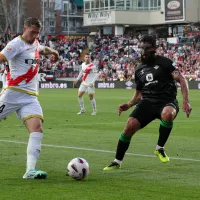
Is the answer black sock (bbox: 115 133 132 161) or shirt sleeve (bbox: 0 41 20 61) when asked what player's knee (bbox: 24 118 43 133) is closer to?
shirt sleeve (bbox: 0 41 20 61)

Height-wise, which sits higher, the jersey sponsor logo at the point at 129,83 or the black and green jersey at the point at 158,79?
the black and green jersey at the point at 158,79

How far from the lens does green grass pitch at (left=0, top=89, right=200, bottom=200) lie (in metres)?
8.86

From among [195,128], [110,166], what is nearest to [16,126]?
[195,128]

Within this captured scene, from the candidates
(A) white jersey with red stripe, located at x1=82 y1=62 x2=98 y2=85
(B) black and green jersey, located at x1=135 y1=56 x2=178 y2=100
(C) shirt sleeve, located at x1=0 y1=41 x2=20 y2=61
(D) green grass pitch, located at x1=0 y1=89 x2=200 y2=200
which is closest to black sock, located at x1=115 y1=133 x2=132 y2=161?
(D) green grass pitch, located at x1=0 y1=89 x2=200 y2=200

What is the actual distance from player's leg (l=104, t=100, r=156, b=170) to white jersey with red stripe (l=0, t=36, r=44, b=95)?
1786 mm

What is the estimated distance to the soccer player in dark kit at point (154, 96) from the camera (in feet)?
37.2

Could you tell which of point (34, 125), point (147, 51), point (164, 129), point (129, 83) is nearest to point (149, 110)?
point (164, 129)

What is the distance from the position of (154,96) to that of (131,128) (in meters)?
0.75

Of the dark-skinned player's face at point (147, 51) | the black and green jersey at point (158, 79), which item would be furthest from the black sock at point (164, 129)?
the dark-skinned player's face at point (147, 51)

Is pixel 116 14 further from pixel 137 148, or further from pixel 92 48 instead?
pixel 137 148

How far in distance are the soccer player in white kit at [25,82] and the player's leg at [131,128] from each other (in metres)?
1.65

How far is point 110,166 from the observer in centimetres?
1120

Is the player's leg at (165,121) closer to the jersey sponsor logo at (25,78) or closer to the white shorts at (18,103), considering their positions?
the white shorts at (18,103)

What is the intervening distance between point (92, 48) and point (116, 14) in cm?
1180
